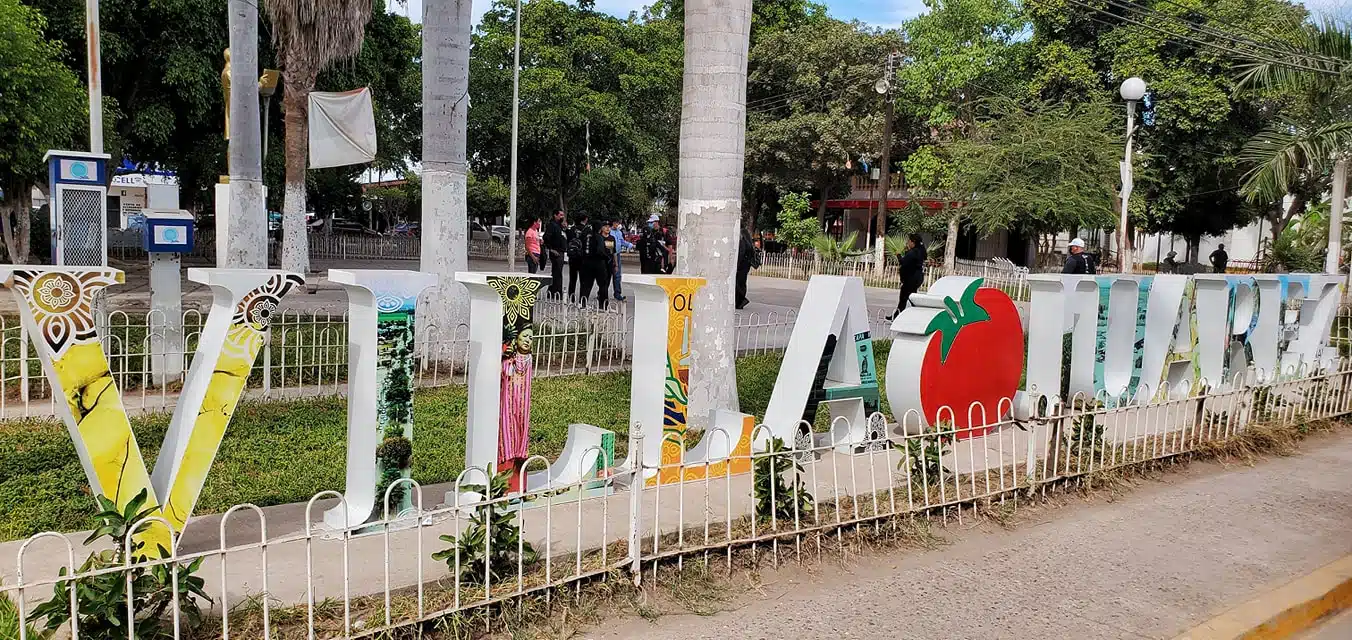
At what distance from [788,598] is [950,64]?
27.7 m

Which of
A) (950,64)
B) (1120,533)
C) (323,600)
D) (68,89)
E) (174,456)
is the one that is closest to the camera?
(323,600)

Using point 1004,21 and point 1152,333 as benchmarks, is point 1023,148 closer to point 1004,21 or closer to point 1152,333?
point 1004,21

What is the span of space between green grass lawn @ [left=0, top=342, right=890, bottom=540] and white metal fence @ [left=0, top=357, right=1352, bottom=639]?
43cm

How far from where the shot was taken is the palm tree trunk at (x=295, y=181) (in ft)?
52.0

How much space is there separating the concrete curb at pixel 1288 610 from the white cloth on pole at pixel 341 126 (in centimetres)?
1032

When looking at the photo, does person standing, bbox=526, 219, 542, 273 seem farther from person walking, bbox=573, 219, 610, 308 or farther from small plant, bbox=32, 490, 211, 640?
small plant, bbox=32, 490, 211, 640

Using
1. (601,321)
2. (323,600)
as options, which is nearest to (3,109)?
(601,321)

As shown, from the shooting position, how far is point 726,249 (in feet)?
24.1

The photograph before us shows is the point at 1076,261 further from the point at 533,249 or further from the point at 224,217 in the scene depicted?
the point at 224,217

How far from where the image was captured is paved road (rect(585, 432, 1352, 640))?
443 cm

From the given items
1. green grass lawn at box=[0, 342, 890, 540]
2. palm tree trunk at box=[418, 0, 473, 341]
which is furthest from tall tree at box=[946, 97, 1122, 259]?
palm tree trunk at box=[418, 0, 473, 341]

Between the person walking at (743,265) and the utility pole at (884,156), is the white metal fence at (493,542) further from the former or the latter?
the utility pole at (884,156)

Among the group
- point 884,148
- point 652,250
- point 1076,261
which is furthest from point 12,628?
point 884,148

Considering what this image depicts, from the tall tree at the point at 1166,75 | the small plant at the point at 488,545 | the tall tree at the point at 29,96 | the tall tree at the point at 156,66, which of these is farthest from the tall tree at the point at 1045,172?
the small plant at the point at 488,545
